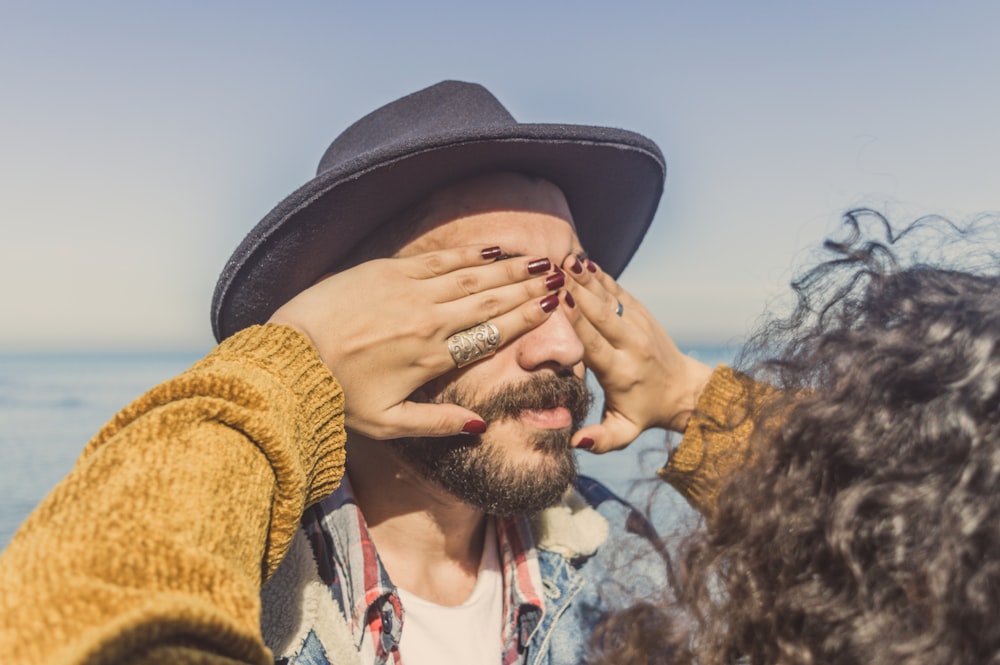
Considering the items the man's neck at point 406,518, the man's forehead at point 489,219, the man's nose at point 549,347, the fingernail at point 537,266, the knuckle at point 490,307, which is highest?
the man's forehead at point 489,219

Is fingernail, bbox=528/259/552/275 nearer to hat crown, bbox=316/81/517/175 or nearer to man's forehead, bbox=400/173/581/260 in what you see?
man's forehead, bbox=400/173/581/260

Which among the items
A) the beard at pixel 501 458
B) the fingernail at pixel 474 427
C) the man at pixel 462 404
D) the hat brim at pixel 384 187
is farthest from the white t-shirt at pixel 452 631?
the hat brim at pixel 384 187

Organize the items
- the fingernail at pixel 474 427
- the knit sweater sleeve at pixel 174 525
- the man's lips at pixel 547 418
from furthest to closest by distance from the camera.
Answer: the man's lips at pixel 547 418 → the fingernail at pixel 474 427 → the knit sweater sleeve at pixel 174 525

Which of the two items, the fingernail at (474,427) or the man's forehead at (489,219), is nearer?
the fingernail at (474,427)

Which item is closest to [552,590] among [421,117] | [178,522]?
[421,117]

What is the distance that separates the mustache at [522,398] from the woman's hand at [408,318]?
0.07 m

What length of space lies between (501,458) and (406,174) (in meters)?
0.85

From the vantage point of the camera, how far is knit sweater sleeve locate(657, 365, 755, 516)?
237 cm

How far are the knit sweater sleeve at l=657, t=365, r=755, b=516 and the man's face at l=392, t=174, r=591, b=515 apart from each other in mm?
370

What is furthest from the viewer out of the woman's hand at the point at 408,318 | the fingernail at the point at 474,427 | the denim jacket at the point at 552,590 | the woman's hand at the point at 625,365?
the woman's hand at the point at 625,365

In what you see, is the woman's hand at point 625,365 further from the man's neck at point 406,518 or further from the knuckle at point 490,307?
the man's neck at point 406,518

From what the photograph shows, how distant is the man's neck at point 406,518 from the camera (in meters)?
2.44

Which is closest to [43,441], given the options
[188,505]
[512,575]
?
[512,575]

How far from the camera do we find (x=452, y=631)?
2.36 metres
